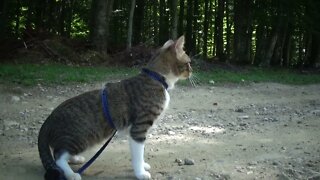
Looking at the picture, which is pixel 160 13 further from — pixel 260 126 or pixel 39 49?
pixel 260 126

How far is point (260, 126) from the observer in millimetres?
8234

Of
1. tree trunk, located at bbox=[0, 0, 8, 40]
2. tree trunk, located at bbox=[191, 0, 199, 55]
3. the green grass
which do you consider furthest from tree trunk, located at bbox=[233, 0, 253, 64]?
tree trunk, located at bbox=[0, 0, 8, 40]

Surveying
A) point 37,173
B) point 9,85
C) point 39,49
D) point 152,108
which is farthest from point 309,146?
point 39,49

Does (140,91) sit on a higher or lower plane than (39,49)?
higher

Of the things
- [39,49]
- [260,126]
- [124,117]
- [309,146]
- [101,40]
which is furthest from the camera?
[101,40]

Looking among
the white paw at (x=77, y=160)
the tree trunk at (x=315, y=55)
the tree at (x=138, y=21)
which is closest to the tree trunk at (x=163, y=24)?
the tree at (x=138, y=21)

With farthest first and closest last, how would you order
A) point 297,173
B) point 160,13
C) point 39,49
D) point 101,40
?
1. point 160,13
2. point 101,40
3. point 39,49
4. point 297,173

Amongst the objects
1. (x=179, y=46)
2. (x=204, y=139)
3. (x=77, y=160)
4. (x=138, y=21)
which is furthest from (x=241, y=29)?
(x=77, y=160)

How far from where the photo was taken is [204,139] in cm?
723

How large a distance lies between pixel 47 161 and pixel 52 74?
8.97 meters

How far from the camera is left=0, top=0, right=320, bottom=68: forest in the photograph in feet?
65.2

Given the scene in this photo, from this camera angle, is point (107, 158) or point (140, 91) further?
point (107, 158)

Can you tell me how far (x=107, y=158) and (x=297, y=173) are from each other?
2455mm

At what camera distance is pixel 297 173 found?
5.60 m
